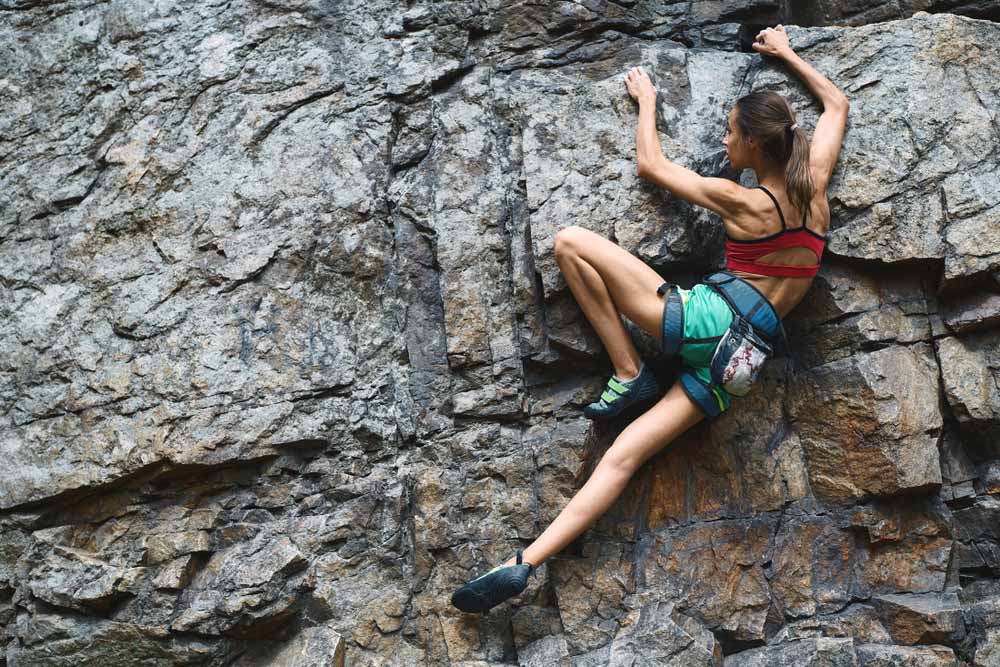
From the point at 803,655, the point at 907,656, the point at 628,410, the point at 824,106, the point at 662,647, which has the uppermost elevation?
the point at 824,106

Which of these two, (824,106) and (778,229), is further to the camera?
(824,106)

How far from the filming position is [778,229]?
4348 millimetres

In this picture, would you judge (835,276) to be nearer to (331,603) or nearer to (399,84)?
(399,84)

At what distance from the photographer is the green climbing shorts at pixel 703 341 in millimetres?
4371

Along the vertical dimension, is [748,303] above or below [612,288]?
below

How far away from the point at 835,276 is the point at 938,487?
3.59 feet

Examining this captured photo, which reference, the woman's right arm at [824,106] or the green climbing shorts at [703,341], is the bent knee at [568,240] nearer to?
the green climbing shorts at [703,341]

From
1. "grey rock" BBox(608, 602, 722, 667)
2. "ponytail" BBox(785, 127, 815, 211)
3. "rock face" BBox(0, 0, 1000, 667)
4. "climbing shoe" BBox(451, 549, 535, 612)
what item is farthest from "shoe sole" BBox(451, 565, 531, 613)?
"ponytail" BBox(785, 127, 815, 211)

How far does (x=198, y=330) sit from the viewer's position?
5035 mm

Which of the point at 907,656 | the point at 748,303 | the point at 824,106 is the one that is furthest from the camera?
the point at 824,106

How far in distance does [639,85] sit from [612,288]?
109cm

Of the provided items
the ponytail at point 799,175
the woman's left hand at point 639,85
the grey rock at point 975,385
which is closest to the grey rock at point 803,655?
the grey rock at point 975,385

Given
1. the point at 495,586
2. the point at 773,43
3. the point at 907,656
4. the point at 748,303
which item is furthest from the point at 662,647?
the point at 773,43

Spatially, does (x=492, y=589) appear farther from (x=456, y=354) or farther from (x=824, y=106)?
(x=824, y=106)
